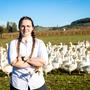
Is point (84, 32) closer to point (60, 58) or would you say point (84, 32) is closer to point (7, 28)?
point (7, 28)

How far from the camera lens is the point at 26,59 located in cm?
495

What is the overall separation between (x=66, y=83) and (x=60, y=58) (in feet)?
12.0

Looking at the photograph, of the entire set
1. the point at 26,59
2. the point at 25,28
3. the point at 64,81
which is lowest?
the point at 64,81

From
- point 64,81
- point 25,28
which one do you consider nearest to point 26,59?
point 25,28

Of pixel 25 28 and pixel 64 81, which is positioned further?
pixel 64 81

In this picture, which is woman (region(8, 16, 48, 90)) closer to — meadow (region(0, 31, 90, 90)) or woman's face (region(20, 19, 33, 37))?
woman's face (region(20, 19, 33, 37))

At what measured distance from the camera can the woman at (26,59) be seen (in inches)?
195

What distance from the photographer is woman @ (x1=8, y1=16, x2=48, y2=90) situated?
496cm

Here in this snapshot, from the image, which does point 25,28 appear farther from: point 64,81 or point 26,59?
point 64,81

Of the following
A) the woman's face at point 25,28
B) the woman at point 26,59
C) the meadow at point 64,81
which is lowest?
the meadow at point 64,81

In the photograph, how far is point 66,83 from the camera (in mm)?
12820

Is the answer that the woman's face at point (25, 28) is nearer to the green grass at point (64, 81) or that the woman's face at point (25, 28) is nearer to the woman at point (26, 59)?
the woman at point (26, 59)

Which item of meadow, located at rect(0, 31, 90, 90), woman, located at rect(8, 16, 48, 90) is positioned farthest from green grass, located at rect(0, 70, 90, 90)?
woman, located at rect(8, 16, 48, 90)

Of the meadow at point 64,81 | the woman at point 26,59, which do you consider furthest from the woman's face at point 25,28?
the meadow at point 64,81
